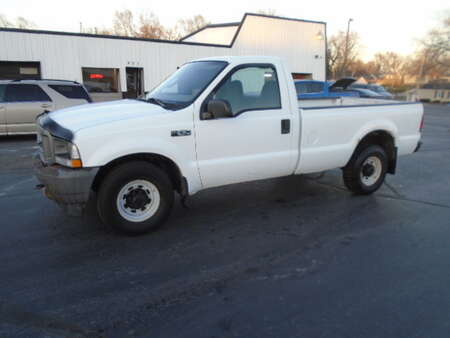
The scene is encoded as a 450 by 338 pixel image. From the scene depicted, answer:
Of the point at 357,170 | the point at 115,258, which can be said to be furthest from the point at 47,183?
the point at 357,170

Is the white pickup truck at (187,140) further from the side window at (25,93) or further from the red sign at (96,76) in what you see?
the red sign at (96,76)

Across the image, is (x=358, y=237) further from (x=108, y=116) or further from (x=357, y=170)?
(x=108, y=116)

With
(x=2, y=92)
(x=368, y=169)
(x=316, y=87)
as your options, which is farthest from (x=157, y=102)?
(x=316, y=87)

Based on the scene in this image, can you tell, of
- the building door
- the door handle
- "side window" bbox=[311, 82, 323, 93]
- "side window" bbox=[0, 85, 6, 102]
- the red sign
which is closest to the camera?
the door handle

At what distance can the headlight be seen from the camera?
12.3 ft

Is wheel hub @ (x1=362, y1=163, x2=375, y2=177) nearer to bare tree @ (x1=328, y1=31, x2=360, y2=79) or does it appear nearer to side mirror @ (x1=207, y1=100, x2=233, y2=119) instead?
side mirror @ (x1=207, y1=100, x2=233, y2=119)

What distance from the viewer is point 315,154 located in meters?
5.24

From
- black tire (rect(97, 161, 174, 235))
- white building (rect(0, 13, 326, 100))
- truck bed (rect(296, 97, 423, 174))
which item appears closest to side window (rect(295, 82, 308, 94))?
white building (rect(0, 13, 326, 100))

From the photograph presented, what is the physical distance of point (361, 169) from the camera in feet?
19.1

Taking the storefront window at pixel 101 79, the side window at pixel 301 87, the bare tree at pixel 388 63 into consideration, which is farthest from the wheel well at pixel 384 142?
the bare tree at pixel 388 63

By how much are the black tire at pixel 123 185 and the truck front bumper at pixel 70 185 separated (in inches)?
8.8

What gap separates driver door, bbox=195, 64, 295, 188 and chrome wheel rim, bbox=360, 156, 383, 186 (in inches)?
62.9

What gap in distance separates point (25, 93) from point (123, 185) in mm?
8973

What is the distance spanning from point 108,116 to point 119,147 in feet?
1.41
